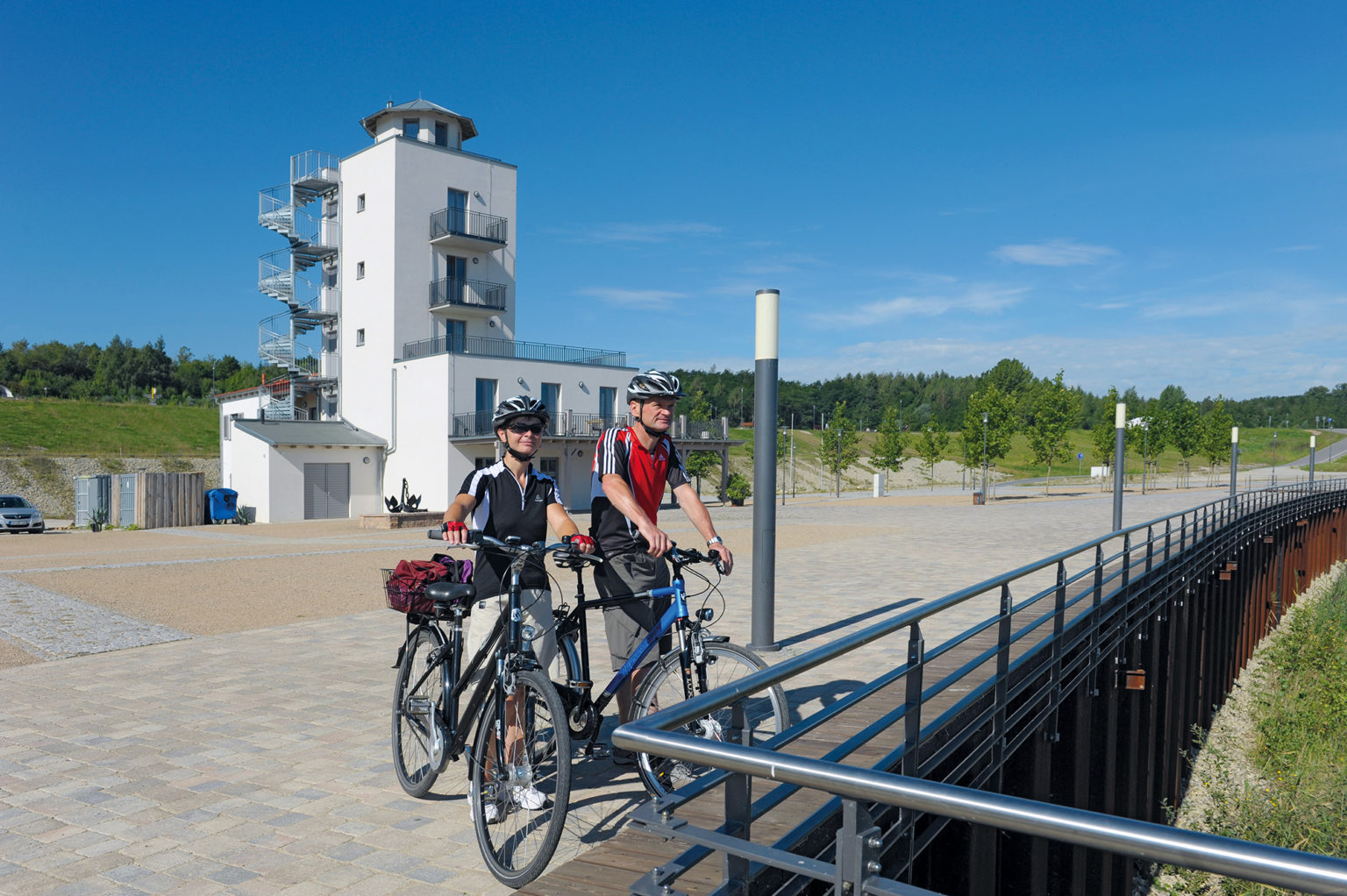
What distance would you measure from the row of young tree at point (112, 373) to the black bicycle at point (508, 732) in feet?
273

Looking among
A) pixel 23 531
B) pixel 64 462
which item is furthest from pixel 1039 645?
pixel 64 462

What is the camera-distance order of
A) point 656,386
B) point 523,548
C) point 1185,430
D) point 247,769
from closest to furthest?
point 523,548, point 656,386, point 247,769, point 1185,430

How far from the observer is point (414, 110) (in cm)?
4003

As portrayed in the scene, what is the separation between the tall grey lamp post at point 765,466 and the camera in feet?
26.8

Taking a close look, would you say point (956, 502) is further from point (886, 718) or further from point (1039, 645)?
point (886, 718)

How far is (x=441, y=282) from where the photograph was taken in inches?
1516

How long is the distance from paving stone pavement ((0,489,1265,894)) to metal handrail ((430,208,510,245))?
96.6 feet

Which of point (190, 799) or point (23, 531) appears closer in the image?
point (190, 799)

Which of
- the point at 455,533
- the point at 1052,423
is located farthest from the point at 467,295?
the point at 455,533

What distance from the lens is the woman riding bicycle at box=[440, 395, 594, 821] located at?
14.2 ft

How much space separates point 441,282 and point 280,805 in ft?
117

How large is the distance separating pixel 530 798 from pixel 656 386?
2.14 metres

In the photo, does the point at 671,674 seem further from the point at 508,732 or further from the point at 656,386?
the point at 656,386

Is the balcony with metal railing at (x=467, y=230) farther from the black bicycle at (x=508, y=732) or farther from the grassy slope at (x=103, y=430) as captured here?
the black bicycle at (x=508, y=732)
